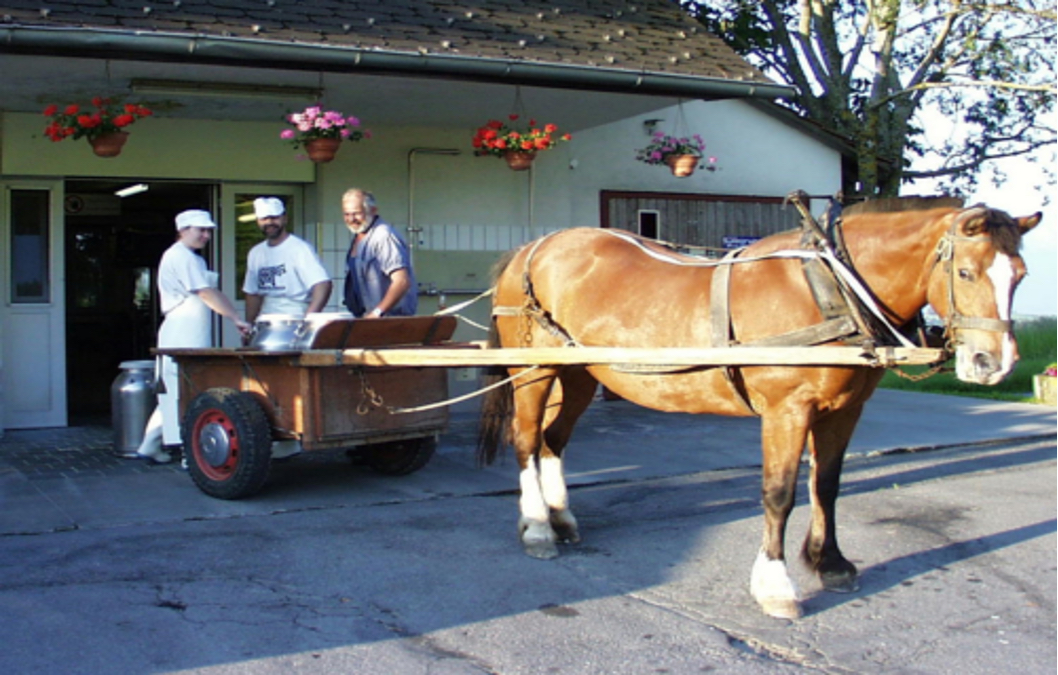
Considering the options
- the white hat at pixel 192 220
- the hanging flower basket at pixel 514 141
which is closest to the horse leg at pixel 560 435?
the white hat at pixel 192 220

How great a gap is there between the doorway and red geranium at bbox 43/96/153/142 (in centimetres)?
530

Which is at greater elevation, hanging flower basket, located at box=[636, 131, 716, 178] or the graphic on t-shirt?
hanging flower basket, located at box=[636, 131, 716, 178]

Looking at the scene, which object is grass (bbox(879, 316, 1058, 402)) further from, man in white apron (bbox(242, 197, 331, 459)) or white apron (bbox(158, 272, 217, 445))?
white apron (bbox(158, 272, 217, 445))

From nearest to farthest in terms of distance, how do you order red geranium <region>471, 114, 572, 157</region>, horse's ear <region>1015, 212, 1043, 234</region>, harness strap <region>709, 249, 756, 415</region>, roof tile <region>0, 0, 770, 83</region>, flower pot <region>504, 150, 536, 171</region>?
horse's ear <region>1015, 212, 1043, 234</region> < harness strap <region>709, 249, 756, 415</region> < roof tile <region>0, 0, 770, 83</region> < red geranium <region>471, 114, 572, 157</region> < flower pot <region>504, 150, 536, 171</region>

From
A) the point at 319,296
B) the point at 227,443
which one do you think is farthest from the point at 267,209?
the point at 227,443

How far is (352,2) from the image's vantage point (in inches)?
384

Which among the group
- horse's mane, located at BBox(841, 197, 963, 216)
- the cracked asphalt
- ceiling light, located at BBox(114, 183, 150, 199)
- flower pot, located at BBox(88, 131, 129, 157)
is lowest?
the cracked asphalt

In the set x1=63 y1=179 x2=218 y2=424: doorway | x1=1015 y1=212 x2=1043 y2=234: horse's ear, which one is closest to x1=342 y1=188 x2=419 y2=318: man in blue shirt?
x1=1015 y1=212 x2=1043 y2=234: horse's ear

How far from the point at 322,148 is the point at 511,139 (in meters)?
1.73

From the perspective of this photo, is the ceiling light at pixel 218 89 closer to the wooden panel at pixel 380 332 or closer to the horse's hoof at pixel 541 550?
the wooden panel at pixel 380 332

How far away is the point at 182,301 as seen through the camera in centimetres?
813

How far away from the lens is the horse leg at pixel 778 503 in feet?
15.8

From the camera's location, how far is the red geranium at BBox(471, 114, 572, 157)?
391 inches

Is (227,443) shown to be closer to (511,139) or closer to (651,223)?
(511,139)
